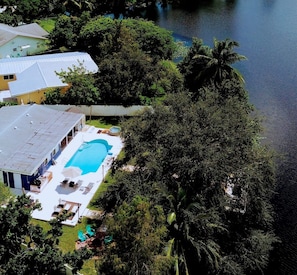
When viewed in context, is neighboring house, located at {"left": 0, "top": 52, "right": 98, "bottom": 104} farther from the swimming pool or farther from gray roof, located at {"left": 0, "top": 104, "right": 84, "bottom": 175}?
the swimming pool

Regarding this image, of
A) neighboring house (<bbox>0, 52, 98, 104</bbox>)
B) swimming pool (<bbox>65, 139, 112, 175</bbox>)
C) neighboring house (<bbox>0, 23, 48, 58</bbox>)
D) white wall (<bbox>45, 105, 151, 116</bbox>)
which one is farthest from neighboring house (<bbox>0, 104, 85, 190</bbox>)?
neighboring house (<bbox>0, 23, 48, 58</bbox>)

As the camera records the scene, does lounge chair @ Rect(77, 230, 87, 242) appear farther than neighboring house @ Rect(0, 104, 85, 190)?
No

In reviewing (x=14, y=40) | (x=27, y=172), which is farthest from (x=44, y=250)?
(x=14, y=40)

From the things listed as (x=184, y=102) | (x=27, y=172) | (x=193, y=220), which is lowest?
(x=27, y=172)

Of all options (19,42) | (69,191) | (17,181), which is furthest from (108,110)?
(19,42)

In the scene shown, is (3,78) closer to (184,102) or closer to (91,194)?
(91,194)

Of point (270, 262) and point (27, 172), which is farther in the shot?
point (27, 172)
